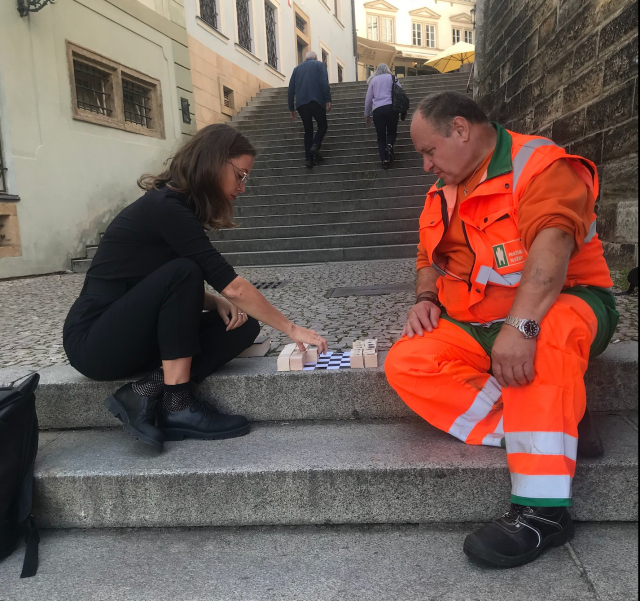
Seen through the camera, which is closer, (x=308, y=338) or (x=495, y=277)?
(x=495, y=277)

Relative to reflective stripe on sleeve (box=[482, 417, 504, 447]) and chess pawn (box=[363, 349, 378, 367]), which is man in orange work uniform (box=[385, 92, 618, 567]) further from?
chess pawn (box=[363, 349, 378, 367])

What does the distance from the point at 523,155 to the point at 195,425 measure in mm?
1625

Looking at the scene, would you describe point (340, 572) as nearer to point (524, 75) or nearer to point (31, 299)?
point (31, 299)

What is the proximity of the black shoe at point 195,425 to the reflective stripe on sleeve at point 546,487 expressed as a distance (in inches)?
45.8

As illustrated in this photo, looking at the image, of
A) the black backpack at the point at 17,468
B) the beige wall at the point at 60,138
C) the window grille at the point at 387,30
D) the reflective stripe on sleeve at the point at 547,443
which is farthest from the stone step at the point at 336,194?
the window grille at the point at 387,30

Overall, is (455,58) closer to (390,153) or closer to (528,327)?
(390,153)

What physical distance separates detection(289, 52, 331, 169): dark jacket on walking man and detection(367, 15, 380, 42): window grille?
109ft

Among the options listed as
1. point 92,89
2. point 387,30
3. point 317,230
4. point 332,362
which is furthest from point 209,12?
point 387,30

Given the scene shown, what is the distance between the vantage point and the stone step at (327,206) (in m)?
8.33

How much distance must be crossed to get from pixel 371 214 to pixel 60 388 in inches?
247

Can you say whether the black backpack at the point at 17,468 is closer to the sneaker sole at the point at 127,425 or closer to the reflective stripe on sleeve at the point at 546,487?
the sneaker sole at the point at 127,425

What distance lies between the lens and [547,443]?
1626 mm

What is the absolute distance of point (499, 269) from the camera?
1.94m

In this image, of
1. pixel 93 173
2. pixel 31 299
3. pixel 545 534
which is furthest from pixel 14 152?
pixel 545 534
